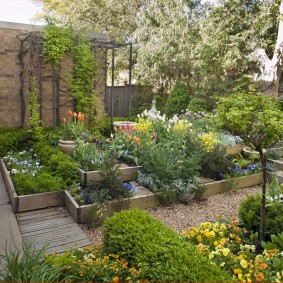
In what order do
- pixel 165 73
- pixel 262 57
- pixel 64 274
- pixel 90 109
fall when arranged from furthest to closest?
1. pixel 165 73
2. pixel 262 57
3. pixel 90 109
4. pixel 64 274

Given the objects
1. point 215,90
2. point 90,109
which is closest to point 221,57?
point 215,90

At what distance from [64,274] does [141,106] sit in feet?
40.7

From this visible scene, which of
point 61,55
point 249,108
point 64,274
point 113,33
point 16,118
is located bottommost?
point 64,274

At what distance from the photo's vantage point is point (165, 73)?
45.3 feet

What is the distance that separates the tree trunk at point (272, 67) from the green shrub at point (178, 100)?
9.08 ft

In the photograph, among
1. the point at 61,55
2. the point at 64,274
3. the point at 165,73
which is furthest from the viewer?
the point at 165,73

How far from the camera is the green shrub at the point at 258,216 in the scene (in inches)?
132

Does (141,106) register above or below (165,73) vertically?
below

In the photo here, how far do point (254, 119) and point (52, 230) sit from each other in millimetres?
2774

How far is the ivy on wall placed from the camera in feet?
23.7

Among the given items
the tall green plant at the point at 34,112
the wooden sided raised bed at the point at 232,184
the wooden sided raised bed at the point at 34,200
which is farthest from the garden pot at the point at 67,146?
the wooden sided raised bed at the point at 232,184

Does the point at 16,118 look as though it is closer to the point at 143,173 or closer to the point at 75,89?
the point at 75,89

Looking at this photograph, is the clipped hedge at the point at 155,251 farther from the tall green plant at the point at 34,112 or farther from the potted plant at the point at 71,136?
the tall green plant at the point at 34,112

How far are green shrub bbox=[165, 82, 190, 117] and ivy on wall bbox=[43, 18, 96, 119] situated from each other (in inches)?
182
